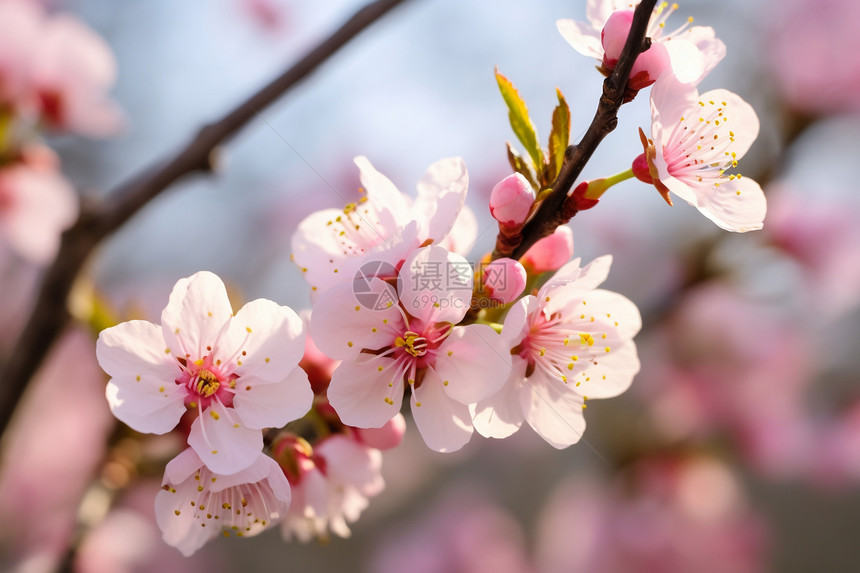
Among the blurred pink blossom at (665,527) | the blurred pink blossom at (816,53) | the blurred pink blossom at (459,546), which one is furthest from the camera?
the blurred pink blossom at (459,546)

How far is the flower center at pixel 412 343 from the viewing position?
0.73m

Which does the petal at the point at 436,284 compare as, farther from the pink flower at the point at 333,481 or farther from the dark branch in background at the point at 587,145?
the pink flower at the point at 333,481

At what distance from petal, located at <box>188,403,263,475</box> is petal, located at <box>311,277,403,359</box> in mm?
120

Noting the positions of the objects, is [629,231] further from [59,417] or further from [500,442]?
[59,417]

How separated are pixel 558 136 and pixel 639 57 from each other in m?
0.12

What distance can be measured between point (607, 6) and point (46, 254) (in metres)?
1.55

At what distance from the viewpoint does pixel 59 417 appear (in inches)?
120

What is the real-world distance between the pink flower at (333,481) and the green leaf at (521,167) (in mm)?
388

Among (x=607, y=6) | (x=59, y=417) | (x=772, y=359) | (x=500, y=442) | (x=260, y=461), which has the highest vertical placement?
(x=607, y=6)

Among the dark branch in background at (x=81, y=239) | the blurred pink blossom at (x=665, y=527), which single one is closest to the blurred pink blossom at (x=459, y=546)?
the blurred pink blossom at (x=665, y=527)

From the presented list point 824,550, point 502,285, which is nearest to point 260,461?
point 502,285

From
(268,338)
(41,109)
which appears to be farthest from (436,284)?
(41,109)

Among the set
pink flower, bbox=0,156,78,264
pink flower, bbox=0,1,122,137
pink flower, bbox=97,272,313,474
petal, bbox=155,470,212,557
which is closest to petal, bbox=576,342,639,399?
pink flower, bbox=97,272,313,474

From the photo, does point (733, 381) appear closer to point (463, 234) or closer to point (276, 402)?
point (463, 234)
